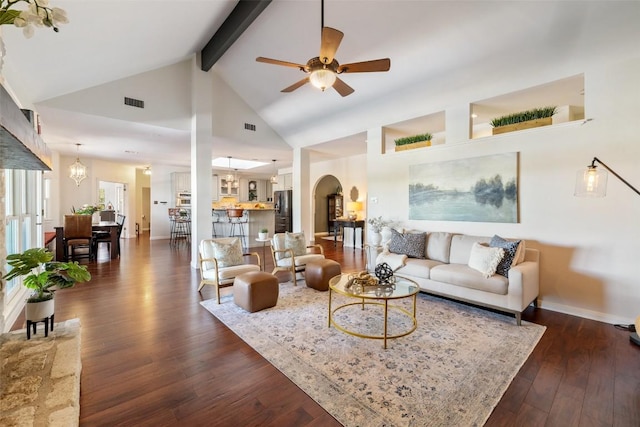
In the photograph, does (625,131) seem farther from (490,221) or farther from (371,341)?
(371,341)

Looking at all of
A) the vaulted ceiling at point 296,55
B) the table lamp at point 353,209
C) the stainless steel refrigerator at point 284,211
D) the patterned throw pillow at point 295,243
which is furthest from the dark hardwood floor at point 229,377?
the stainless steel refrigerator at point 284,211

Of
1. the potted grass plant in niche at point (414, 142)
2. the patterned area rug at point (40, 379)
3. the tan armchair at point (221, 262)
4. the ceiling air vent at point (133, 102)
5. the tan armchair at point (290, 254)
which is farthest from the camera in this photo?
the ceiling air vent at point (133, 102)

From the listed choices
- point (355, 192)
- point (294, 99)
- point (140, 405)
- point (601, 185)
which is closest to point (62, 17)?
point (140, 405)

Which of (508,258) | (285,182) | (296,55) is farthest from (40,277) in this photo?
(285,182)

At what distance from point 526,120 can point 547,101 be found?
72 cm

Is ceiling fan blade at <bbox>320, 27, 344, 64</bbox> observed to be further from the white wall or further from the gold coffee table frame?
the white wall

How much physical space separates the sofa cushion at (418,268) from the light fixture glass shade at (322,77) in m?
2.66

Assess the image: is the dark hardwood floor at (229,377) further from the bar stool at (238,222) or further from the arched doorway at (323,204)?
the arched doorway at (323,204)

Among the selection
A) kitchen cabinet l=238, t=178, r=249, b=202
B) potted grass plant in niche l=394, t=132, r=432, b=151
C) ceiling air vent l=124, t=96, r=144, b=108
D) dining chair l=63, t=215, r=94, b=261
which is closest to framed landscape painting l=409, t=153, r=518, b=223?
potted grass plant in niche l=394, t=132, r=432, b=151

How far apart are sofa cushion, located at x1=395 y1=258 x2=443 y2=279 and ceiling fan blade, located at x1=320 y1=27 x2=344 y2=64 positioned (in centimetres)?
285

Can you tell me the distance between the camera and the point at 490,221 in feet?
14.0

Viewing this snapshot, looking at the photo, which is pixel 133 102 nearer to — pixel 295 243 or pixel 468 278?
pixel 295 243

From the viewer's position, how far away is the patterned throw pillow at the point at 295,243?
494 centimetres

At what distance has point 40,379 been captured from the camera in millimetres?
1643
